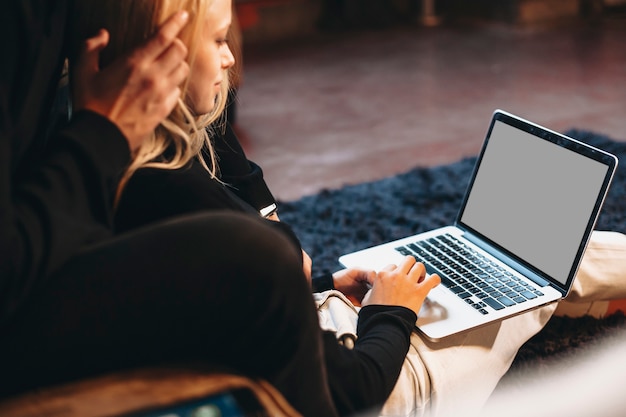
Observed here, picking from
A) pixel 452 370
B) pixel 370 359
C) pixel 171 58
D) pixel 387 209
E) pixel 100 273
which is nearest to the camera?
pixel 100 273

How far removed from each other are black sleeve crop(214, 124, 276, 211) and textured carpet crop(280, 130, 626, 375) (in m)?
0.69

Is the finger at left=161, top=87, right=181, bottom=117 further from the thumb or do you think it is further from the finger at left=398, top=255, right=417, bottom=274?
the finger at left=398, top=255, right=417, bottom=274

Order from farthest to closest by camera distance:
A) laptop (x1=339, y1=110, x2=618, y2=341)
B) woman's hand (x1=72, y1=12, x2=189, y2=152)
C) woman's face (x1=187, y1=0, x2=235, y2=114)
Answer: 1. laptop (x1=339, y1=110, x2=618, y2=341)
2. woman's face (x1=187, y1=0, x2=235, y2=114)
3. woman's hand (x1=72, y1=12, x2=189, y2=152)

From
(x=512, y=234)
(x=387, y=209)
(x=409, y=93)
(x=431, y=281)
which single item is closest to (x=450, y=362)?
(x=431, y=281)

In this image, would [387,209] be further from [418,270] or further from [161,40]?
[161,40]

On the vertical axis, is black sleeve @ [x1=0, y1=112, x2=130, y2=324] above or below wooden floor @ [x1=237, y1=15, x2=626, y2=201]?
above

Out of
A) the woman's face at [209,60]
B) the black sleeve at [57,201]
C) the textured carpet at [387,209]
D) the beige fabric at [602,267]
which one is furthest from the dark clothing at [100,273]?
the textured carpet at [387,209]

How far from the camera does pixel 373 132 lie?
308cm

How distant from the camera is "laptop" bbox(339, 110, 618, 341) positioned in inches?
44.8

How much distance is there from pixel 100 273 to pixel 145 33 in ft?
0.93

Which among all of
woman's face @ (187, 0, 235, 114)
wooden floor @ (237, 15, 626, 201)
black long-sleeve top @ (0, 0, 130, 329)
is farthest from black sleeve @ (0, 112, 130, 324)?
wooden floor @ (237, 15, 626, 201)

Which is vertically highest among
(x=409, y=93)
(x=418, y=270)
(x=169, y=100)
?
(x=169, y=100)

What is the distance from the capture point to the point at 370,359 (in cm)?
91

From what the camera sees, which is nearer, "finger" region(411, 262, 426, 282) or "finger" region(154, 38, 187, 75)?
"finger" region(154, 38, 187, 75)
